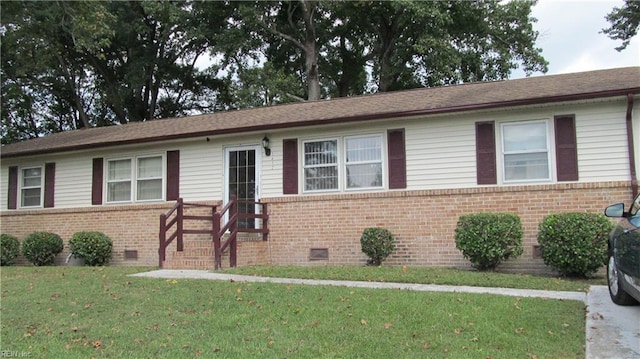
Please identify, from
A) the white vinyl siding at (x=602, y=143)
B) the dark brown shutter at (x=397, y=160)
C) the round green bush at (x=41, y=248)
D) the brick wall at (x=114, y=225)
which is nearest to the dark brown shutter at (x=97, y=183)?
the brick wall at (x=114, y=225)

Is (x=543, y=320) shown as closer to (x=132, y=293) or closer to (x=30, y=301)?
(x=132, y=293)

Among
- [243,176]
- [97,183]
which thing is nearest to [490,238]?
[243,176]

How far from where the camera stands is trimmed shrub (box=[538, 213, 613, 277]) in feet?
28.3

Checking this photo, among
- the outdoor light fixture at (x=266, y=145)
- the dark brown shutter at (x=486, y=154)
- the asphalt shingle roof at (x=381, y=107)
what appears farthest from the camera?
the outdoor light fixture at (x=266, y=145)

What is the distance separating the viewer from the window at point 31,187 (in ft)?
49.6

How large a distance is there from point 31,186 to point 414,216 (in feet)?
37.1

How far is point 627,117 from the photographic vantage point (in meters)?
9.55

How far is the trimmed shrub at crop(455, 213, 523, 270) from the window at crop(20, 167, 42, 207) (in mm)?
12031

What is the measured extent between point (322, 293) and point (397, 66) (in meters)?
19.1

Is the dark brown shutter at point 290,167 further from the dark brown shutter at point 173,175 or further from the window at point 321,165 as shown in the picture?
the dark brown shutter at point 173,175

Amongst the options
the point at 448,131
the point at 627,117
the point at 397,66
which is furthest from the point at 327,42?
the point at 627,117

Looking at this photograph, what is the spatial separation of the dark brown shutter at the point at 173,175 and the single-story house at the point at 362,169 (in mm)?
34

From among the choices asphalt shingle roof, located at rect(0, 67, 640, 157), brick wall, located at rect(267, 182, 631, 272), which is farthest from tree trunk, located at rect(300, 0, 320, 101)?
brick wall, located at rect(267, 182, 631, 272)

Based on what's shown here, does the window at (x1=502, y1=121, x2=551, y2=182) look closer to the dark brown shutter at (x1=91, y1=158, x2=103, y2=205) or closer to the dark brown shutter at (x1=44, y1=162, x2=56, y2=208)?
the dark brown shutter at (x1=91, y1=158, x2=103, y2=205)
